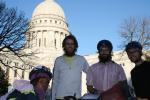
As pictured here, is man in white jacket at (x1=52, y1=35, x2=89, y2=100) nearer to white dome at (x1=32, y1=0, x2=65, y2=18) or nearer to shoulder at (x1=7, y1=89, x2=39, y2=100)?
shoulder at (x1=7, y1=89, x2=39, y2=100)

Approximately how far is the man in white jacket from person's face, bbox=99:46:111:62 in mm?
553

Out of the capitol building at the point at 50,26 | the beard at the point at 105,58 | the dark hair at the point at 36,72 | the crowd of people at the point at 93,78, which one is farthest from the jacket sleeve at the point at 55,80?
the capitol building at the point at 50,26

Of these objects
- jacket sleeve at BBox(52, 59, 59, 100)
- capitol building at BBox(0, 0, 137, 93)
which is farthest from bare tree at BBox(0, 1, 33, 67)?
capitol building at BBox(0, 0, 137, 93)

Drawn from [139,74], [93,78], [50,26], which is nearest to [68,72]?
[93,78]

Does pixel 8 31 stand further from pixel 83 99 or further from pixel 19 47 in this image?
pixel 83 99

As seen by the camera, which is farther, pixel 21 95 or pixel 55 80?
pixel 55 80

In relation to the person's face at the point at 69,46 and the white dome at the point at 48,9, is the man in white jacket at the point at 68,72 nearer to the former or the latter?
the person's face at the point at 69,46

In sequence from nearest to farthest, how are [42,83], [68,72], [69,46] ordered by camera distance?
[42,83]
[69,46]
[68,72]

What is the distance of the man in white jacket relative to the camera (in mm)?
5691

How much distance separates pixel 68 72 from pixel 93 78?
0.59 m

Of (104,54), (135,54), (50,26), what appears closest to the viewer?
(135,54)

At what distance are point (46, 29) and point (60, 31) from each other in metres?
3.45

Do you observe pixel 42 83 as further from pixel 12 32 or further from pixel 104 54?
pixel 12 32

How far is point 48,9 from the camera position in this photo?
84625 millimetres
